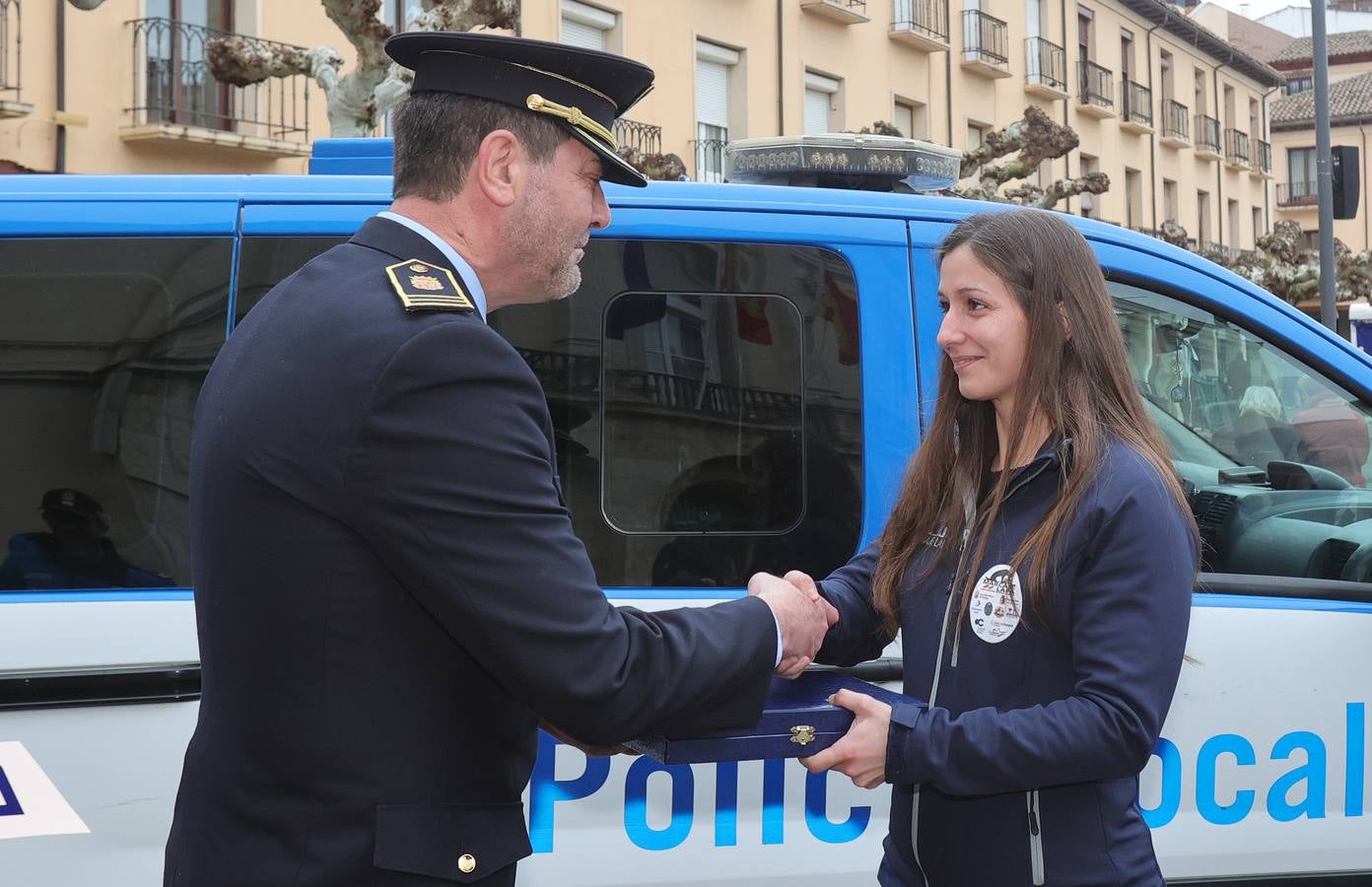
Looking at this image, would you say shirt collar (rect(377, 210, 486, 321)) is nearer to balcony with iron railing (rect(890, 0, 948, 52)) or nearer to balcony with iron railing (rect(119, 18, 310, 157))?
balcony with iron railing (rect(119, 18, 310, 157))

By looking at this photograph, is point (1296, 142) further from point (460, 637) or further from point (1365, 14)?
point (460, 637)

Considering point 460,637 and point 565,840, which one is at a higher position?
point 460,637

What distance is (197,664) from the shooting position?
227cm

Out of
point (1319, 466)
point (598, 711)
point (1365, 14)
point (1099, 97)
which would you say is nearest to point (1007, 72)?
point (1099, 97)

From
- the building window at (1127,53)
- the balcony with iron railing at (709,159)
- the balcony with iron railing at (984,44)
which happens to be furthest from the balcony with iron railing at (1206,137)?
the balcony with iron railing at (709,159)

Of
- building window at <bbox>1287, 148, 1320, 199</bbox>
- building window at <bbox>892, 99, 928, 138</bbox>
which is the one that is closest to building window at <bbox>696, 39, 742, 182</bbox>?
building window at <bbox>892, 99, 928, 138</bbox>

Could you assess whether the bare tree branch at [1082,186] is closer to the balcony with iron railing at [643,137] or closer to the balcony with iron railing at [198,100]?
the balcony with iron railing at [643,137]

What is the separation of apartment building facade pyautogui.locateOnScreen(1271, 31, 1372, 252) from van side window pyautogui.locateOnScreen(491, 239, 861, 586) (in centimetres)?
4290

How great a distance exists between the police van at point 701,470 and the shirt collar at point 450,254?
2.55ft

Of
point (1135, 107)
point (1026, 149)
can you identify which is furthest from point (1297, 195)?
point (1026, 149)

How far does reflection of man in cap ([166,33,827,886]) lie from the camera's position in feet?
4.71

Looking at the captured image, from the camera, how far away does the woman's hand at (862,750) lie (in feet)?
5.85

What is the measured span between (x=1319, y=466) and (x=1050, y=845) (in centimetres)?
135

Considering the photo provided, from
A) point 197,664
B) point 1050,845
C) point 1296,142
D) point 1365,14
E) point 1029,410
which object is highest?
point 1365,14
